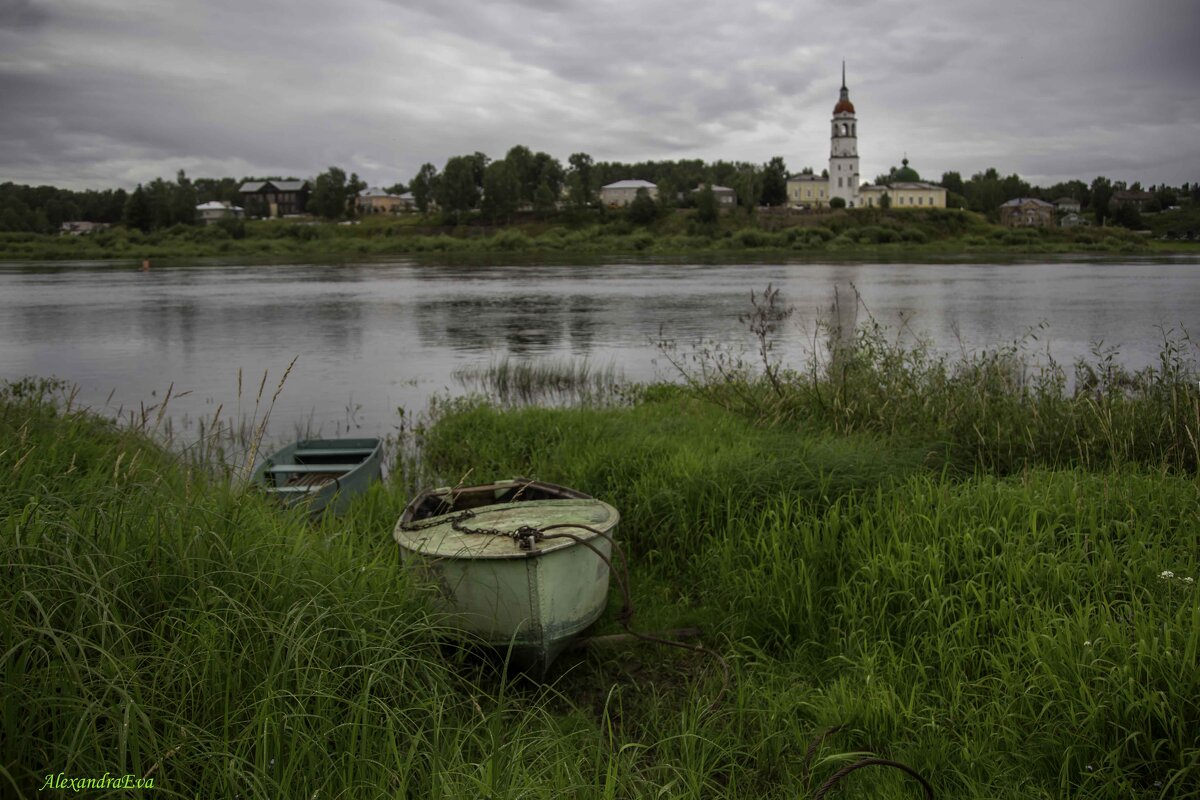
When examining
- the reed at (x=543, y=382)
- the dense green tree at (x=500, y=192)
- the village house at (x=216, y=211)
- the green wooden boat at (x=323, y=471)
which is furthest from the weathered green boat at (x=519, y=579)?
the village house at (x=216, y=211)

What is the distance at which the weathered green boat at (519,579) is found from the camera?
588cm

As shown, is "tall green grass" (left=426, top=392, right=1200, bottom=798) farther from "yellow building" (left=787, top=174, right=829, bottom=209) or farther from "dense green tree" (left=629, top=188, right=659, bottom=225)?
"yellow building" (left=787, top=174, right=829, bottom=209)

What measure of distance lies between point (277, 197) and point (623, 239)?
271 feet

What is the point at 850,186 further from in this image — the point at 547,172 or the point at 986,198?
the point at 547,172

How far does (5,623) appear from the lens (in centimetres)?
341

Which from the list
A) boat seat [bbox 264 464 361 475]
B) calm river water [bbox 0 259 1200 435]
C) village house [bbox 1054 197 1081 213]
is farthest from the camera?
village house [bbox 1054 197 1081 213]

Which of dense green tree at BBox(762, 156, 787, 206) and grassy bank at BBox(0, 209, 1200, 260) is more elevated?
dense green tree at BBox(762, 156, 787, 206)

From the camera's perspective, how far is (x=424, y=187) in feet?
438

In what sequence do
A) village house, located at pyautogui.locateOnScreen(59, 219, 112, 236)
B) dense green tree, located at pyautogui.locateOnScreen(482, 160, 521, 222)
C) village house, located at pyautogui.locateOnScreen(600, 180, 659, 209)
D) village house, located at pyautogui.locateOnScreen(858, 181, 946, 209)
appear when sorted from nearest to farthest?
1. dense green tree, located at pyautogui.locateOnScreen(482, 160, 521, 222)
2. village house, located at pyautogui.locateOnScreen(59, 219, 112, 236)
3. village house, located at pyautogui.locateOnScreen(858, 181, 946, 209)
4. village house, located at pyautogui.locateOnScreen(600, 180, 659, 209)

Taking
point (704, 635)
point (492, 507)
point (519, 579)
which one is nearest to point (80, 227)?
point (492, 507)

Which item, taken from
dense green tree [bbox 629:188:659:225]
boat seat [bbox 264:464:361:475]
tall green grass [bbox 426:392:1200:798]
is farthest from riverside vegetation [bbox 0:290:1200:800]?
dense green tree [bbox 629:188:659:225]

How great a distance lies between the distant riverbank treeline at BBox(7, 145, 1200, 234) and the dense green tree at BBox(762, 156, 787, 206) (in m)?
0.15

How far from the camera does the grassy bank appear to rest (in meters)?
99.0

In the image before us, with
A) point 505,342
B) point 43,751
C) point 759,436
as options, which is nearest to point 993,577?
point 759,436
